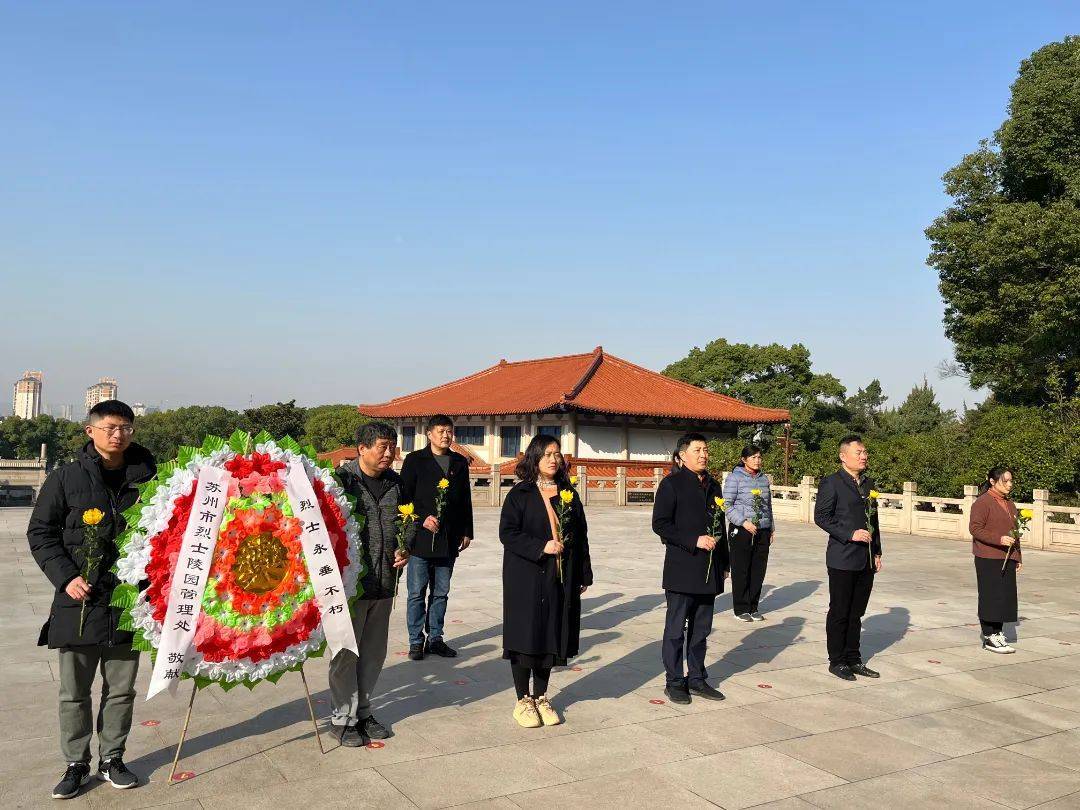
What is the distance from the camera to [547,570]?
514cm

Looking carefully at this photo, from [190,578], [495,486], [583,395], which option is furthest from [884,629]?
[583,395]

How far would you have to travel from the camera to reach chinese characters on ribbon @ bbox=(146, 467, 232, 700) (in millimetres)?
4052

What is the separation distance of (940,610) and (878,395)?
4113 centimetres

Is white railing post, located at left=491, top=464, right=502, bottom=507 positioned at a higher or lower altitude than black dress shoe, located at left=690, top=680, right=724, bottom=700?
higher

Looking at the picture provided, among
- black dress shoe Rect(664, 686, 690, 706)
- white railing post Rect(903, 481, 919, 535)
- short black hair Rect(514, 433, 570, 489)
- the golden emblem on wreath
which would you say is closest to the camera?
the golden emblem on wreath

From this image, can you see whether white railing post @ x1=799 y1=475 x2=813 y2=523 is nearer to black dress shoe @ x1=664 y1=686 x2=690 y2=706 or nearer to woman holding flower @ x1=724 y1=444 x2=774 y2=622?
woman holding flower @ x1=724 y1=444 x2=774 y2=622

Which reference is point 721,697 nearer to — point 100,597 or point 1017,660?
point 1017,660

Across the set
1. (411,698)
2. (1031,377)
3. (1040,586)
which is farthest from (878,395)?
(411,698)

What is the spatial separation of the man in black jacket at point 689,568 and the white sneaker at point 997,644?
3.32 meters

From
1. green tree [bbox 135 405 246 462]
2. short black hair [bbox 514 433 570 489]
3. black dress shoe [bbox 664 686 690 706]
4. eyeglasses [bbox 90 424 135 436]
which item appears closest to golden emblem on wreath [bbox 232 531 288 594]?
eyeglasses [bbox 90 424 135 436]

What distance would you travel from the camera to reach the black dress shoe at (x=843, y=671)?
650 centimetres

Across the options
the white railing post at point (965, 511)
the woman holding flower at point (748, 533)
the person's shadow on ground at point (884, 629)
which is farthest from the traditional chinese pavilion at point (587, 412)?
the woman holding flower at point (748, 533)

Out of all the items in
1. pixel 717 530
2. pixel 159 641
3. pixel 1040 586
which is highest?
pixel 717 530

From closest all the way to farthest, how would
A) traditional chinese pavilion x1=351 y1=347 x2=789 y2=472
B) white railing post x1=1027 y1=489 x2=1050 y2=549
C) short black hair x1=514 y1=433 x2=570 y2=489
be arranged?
short black hair x1=514 y1=433 x2=570 y2=489, white railing post x1=1027 y1=489 x2=1050 y2=549, traditional chinese pavilion x1=351 y1=347 x2=789 y2=472
